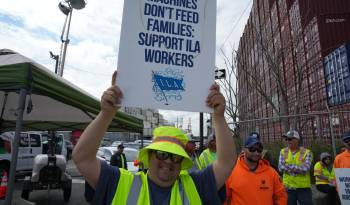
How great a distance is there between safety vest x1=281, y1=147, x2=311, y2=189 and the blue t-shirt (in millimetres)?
3905

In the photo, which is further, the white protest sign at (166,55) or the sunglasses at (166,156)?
the white protest sign at (166,55)

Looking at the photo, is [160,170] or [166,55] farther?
[166,55]

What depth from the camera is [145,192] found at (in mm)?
1854

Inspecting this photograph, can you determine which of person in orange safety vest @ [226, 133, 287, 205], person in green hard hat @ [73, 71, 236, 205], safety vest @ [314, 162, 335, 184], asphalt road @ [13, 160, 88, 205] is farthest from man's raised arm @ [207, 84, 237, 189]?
asphalt road @ [13, 160, 88, 205]

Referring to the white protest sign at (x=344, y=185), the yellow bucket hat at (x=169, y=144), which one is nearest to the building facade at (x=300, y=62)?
the white protest sign at (x=344, y=185)

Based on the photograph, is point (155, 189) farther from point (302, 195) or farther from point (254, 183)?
point (302, 195)

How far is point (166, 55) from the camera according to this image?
7.11 feet

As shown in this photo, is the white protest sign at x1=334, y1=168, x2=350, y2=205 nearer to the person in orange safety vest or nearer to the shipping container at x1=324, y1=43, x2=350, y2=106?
the person in orange safety vest

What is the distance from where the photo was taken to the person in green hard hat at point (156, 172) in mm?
1839

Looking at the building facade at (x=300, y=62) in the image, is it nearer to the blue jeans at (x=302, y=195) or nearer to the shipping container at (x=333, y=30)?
the shipping container at (x=333, y=30)

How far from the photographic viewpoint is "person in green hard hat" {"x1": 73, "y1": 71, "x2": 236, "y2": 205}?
184 centimetres

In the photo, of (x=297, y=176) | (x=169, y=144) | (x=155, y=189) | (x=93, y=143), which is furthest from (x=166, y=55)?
(x=297, y=176)

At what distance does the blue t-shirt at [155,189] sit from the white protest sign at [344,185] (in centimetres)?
339

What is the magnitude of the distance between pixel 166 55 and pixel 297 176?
4225 mm
